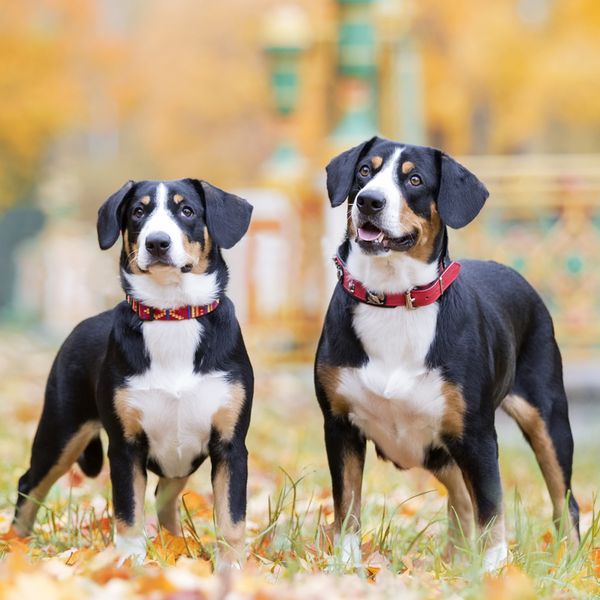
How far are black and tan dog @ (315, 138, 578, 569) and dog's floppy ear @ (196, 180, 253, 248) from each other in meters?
0.37

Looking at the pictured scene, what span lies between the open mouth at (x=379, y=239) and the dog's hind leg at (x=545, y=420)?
42.5 inches

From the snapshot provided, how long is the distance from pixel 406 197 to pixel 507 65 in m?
19.1

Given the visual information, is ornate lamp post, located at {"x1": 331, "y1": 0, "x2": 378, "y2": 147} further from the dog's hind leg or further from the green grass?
the dog's hind leg

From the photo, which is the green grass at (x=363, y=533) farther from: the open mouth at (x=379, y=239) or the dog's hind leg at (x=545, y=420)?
the open mouth at (x=379, y=239)

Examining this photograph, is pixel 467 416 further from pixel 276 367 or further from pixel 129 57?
pixel 129 57

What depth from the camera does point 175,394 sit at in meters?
3.96

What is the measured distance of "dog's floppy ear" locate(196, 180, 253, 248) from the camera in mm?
4098

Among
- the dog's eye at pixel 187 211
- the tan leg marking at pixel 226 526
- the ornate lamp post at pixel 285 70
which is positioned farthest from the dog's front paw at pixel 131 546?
the ornate lamp post at pixel 285 70

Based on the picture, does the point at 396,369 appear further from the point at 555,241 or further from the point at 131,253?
the point at 555,241

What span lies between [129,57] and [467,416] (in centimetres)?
2438

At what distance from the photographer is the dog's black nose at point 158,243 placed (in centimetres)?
390

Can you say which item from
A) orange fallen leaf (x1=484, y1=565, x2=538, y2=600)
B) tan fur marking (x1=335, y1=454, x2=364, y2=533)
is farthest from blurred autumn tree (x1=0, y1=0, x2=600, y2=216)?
orange fallen leaf (x1=484, y1=565, x2=538, y2=600)

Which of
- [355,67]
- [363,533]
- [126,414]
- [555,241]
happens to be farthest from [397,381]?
[355,67]

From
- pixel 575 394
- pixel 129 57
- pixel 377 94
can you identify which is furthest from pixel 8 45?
pixel 575 394
